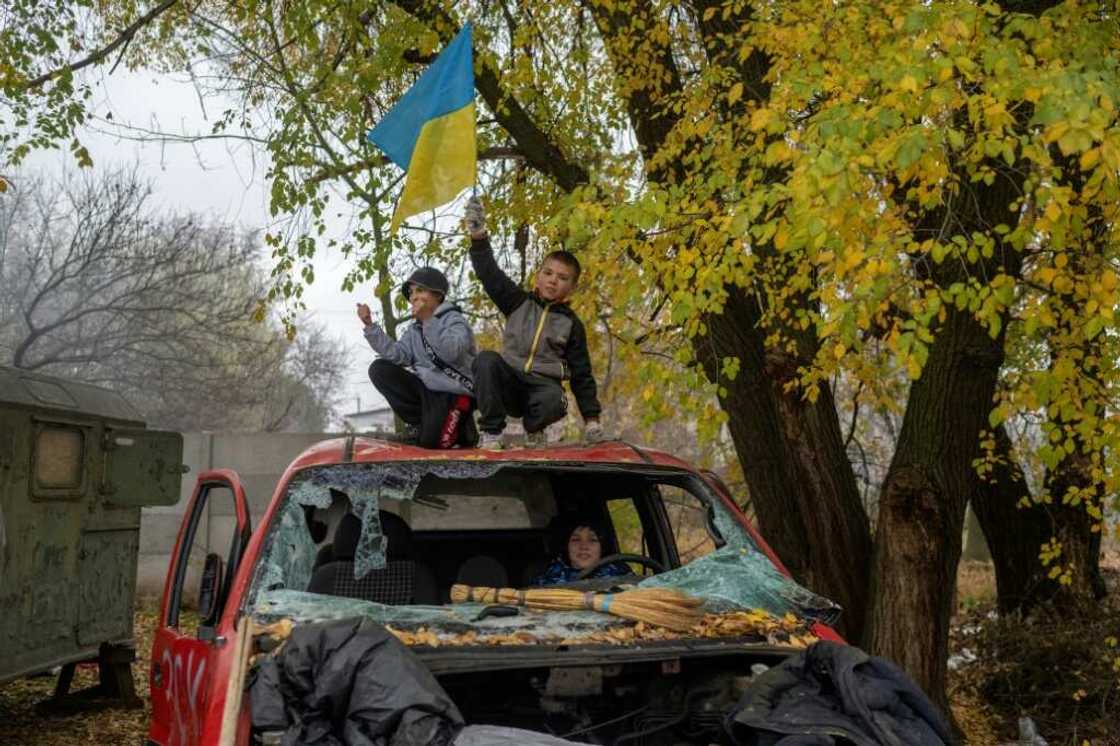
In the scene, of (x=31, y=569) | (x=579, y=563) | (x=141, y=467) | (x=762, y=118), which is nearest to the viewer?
(x=579, y=563)

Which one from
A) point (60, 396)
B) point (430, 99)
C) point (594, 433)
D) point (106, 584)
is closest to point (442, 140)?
point (430, 99)

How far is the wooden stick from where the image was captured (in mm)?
3143

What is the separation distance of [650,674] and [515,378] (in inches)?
71.4

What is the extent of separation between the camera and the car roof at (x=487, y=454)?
4.46 m

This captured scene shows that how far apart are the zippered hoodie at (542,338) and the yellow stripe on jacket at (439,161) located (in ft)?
2.15

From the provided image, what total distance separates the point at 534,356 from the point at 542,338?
99 mm

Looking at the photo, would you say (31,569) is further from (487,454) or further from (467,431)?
(487,454)

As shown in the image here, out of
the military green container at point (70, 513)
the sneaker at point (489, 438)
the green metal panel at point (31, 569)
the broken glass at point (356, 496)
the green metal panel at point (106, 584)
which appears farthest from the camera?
the green metal panel at point (106, 584)

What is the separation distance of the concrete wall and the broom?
9.85m

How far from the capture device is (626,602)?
150 inches

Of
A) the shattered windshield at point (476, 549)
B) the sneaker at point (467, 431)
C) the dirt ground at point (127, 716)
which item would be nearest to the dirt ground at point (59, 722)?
the dirt ground at point (127, 716)

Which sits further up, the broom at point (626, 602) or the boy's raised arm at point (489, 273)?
the boy's raised arm at point (489, 273)

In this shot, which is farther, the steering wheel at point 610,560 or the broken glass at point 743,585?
the steering wheel at point 610,560

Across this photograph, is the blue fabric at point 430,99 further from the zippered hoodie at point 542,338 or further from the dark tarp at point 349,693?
the dark tarp at point 349,693
